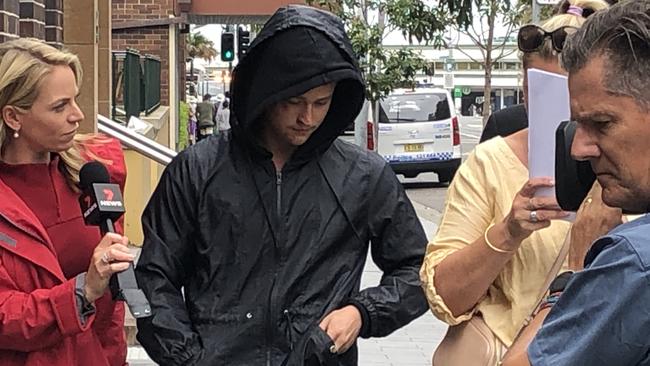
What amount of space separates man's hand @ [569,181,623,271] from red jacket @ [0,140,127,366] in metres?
1.37

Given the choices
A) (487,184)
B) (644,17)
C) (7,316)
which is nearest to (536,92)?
(487,184)

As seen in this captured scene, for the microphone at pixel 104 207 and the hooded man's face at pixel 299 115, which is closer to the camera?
the microphone at pixel 104 207

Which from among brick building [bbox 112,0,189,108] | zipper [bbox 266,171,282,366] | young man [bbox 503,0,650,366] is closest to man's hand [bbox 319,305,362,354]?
zipper [bbox 266,171,282,366]

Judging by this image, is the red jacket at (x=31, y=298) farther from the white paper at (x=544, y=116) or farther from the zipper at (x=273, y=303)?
the white paper at (x=544, y=116)

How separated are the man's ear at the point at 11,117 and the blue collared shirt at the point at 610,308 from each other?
6.18 feet

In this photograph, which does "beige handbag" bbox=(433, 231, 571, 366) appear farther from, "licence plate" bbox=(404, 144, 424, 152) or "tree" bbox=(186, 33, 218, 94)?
"tree" bbox=(186, 33, 218, 94)

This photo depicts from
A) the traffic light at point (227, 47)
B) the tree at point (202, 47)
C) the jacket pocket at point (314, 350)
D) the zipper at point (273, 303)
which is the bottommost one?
the jacket pocket at point (314, 350)

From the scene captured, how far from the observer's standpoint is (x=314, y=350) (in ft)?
8.82

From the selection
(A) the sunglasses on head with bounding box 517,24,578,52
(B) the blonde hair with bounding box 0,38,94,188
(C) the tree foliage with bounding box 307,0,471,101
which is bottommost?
(B) the blonde hair with bounding box 0,38,94,188

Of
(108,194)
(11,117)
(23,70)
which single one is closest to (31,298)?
(108,194)

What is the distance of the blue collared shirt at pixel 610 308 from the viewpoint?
4.50 feet

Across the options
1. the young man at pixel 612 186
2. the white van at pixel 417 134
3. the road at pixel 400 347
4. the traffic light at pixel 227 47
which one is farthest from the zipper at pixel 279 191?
the traffic light at pixel 227 47

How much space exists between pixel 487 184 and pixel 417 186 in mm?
18930

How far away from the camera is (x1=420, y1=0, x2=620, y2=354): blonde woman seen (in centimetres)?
245
